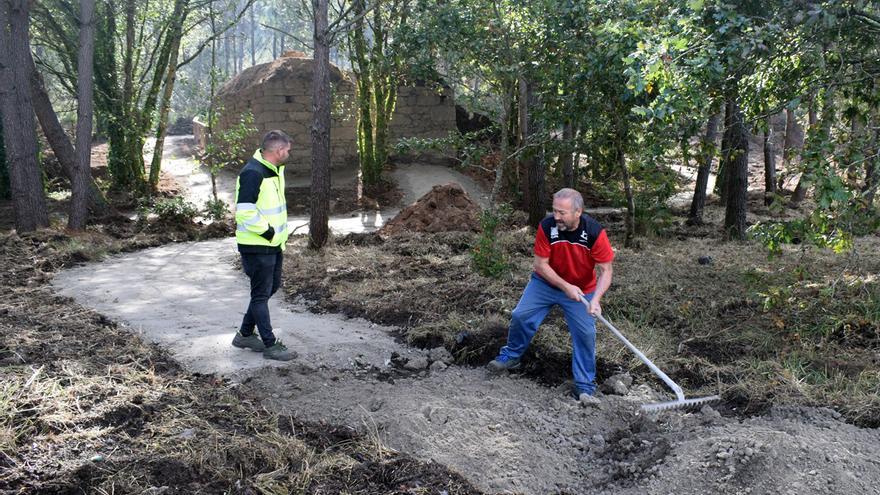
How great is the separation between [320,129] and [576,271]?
634 cm

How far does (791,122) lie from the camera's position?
651 inches

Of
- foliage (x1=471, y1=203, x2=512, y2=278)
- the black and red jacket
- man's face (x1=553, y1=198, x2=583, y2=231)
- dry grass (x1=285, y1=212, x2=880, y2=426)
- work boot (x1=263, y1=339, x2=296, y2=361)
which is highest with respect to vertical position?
man's face (x1=553, y1=198, x2=583, y2=231)

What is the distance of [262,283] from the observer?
17.4 ft

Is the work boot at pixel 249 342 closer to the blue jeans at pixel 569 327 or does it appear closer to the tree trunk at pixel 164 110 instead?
the blue jeans at pixel 569 327

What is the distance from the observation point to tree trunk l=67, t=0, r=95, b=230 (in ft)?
38.5

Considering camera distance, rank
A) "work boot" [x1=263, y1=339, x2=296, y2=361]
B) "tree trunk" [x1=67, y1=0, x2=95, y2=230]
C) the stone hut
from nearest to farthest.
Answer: "work boot" [x1=263, y1=339, x2=296, y2=361] < "tree trunk" [x1=67, y1=0, x2=95, y2=230] < the stone hut

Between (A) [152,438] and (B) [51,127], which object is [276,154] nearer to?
(A) [152,438]

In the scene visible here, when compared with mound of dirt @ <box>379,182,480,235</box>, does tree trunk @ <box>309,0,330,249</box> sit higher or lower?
higher

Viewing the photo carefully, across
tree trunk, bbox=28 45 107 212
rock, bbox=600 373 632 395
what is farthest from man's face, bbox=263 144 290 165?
tree trunk, bbox=28 45 107 212

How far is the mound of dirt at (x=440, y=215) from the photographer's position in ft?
40.9

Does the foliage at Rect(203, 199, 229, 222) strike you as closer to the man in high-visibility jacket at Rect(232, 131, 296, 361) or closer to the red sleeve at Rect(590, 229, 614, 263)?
the man in high-visibility jacket at Rect(232, 131, 296, 361)

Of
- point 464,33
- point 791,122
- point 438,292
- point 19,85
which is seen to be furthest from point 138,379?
point 791,122

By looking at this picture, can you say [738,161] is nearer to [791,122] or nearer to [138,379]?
[791,122]

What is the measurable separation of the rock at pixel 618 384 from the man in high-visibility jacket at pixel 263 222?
2.32 metres
